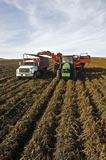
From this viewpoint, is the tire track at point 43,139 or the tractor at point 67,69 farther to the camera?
the tractor at point 67,69

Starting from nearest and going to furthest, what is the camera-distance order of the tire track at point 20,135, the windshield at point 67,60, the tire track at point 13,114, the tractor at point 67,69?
the tire track at point 20,135 → the tire track at point 13,114 → the tractor at point 67,69 → the windshield at point 67,60

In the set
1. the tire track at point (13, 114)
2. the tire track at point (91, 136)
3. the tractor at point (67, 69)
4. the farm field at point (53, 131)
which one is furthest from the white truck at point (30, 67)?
the tire track at point (91, 136)

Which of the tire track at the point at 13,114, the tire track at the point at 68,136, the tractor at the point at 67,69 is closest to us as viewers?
the tire track at the point at 68,136

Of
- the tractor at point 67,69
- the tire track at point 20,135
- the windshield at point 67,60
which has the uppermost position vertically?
the windshield at point 67,60

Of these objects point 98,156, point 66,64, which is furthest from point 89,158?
point 66,64

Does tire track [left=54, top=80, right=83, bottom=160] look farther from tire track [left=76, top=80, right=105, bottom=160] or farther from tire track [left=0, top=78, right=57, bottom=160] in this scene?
tire track [left=0, top=78, right=57, bottom=160]

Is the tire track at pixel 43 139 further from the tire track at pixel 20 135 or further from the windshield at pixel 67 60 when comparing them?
the windshield at pixel 67 60

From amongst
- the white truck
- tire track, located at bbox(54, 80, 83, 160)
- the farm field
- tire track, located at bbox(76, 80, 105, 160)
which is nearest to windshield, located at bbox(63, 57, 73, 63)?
the white truck

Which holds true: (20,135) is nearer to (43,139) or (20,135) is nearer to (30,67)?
(43,139)

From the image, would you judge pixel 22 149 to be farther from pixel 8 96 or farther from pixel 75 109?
pixel 8 96

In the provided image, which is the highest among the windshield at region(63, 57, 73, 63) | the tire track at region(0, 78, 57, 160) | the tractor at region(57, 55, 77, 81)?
the windshield at region(63, 57, 73, 63)

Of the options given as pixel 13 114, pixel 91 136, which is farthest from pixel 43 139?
pixel 13 114

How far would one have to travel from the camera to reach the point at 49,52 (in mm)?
16266

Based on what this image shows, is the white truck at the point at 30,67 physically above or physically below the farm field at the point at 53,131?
above
